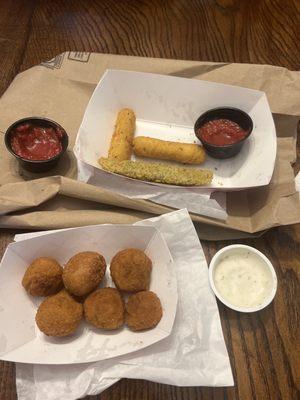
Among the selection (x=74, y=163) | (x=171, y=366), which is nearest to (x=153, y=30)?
(x=74, y=163)

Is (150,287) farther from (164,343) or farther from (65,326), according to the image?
(65,326)

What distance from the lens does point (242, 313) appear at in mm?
1401

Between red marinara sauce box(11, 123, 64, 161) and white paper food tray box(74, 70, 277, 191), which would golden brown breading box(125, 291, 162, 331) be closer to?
white paper food tray box(74, 70, 277, 191)

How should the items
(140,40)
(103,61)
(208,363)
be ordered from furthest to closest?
(140,40) < (103,61) < (208,363)

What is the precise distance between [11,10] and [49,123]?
103 cm

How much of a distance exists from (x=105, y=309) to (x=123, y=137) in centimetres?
84

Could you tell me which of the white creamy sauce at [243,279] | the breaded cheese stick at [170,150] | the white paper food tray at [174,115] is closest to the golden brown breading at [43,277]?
the white paper food tray at [174,115]

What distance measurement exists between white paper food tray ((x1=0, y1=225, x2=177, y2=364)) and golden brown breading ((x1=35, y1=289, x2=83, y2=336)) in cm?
5

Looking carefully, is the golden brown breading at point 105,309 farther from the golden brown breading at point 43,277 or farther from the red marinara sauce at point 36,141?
the red marinara sauce at point 36,141

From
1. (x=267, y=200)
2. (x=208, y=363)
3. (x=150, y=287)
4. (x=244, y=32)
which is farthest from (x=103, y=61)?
(x=208, y=363)

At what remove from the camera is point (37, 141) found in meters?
1.80

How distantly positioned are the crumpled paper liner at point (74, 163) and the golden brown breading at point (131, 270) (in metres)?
0.23

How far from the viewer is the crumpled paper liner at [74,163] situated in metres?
1.61

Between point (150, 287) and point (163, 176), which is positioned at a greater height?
point (163, 176)
